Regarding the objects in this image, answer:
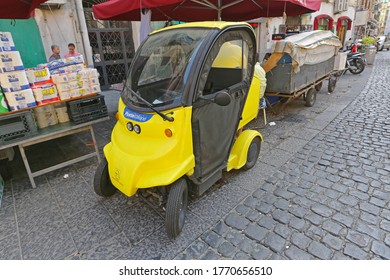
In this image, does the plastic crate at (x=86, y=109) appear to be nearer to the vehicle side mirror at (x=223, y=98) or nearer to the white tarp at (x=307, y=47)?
the vehicle side mirror at (x=223, y=98)

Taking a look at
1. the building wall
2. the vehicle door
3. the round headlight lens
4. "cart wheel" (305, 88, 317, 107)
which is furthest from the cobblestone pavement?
the building wall

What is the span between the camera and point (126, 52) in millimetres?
9898

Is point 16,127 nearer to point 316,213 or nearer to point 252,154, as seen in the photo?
point 252,154

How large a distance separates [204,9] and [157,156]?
561 cm

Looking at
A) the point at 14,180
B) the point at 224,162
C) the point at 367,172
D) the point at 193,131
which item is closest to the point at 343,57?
the point at 367,172

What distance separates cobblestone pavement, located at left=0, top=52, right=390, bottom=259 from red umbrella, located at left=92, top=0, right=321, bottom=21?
9.95 feet

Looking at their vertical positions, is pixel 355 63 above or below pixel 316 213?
above

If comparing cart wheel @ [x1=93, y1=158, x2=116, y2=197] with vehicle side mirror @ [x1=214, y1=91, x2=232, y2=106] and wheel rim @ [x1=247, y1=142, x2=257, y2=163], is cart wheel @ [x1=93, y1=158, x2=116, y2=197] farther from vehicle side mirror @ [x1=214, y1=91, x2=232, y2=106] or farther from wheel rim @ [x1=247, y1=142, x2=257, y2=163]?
A: wheel rim @ [x1=247, y1=142, x2=257, y2=163]

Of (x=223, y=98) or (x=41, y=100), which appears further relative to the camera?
(x=41, y=100)

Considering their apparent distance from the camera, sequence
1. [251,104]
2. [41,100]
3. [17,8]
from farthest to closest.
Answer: [17,8] < [251,104] < [41,100]

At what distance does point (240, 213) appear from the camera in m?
2.81

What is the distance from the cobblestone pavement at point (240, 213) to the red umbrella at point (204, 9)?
303 centimetres

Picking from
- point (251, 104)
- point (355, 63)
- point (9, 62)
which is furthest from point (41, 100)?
point (355, 63)

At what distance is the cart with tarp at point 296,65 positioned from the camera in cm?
514
